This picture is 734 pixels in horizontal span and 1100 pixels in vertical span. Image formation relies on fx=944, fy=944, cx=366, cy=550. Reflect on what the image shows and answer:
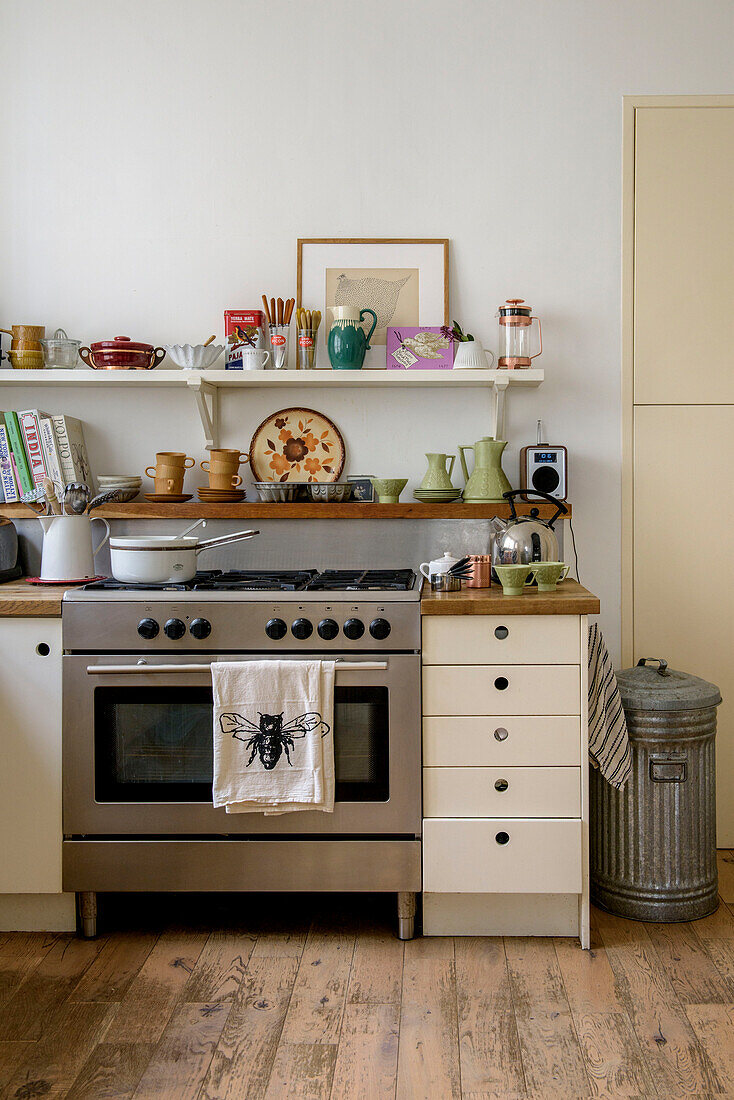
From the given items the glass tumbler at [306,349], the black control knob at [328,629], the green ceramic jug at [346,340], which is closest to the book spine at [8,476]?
the glass tumbler at [306,349]

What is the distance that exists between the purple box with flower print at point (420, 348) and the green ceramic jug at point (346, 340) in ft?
0.33

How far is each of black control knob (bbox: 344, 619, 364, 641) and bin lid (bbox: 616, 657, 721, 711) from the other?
780 millimetres

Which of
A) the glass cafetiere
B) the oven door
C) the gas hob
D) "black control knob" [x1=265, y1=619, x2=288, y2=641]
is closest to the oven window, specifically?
the oven door

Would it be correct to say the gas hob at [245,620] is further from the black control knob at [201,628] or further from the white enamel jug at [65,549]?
the white enamel jug at [65,549]

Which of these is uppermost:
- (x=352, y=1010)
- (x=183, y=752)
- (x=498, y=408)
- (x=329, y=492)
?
(x=498, y=408)

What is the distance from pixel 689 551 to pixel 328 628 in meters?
1.34

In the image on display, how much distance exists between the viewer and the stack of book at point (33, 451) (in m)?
3.02

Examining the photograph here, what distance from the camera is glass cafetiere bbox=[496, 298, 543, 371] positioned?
2.95m

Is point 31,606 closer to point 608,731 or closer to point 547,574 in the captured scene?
point 547,574

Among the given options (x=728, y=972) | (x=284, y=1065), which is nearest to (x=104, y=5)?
(x=284, y=1065)

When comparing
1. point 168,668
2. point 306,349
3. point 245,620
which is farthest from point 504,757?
point 306,349

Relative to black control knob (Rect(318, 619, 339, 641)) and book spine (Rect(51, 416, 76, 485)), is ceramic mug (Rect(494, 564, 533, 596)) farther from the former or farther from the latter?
book spine (Rect(51, 416, 76, 485))

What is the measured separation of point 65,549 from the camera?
2.79m

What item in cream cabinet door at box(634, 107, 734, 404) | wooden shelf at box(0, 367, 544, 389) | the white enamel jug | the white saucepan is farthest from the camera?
cream cabinet door at box(634, 107, 734, 404)
